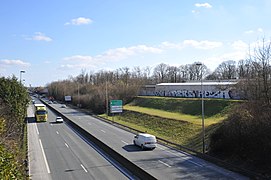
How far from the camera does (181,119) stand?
50.5 metres

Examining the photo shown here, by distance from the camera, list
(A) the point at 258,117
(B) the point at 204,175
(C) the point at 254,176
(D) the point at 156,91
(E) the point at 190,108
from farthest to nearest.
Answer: (D) the point at 156,91 → (E) the point at 190,108 → (A) the point at 258,117 → (B) the point at 204,175 → (C) the point at 254,176

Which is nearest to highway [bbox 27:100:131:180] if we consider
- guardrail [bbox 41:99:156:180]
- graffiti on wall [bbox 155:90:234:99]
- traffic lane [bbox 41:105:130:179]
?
traffic lane [bbox 41:105:130:179]

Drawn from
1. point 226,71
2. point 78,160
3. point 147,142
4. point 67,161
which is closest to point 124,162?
point 78,160

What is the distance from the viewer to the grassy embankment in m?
40.6

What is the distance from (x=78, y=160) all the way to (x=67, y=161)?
936mm

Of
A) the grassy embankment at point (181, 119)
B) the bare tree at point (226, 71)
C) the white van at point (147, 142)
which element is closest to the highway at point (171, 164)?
the white van at point (147, 142)

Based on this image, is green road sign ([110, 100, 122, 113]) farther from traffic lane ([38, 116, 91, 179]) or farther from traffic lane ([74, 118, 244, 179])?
traffic lane ([74, 118, 244, 179])

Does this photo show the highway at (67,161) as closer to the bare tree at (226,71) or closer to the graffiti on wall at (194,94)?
the graffiti on wall at (194,94)

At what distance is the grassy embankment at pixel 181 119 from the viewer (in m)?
40.6

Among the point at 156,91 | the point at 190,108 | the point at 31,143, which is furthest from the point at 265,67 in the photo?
the point at 156,91

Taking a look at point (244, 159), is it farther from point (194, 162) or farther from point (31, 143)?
point (31, 143)

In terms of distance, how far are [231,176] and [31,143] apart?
24.6m

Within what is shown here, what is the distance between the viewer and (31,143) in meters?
38.2

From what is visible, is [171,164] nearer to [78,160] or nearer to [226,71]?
[78,160]
